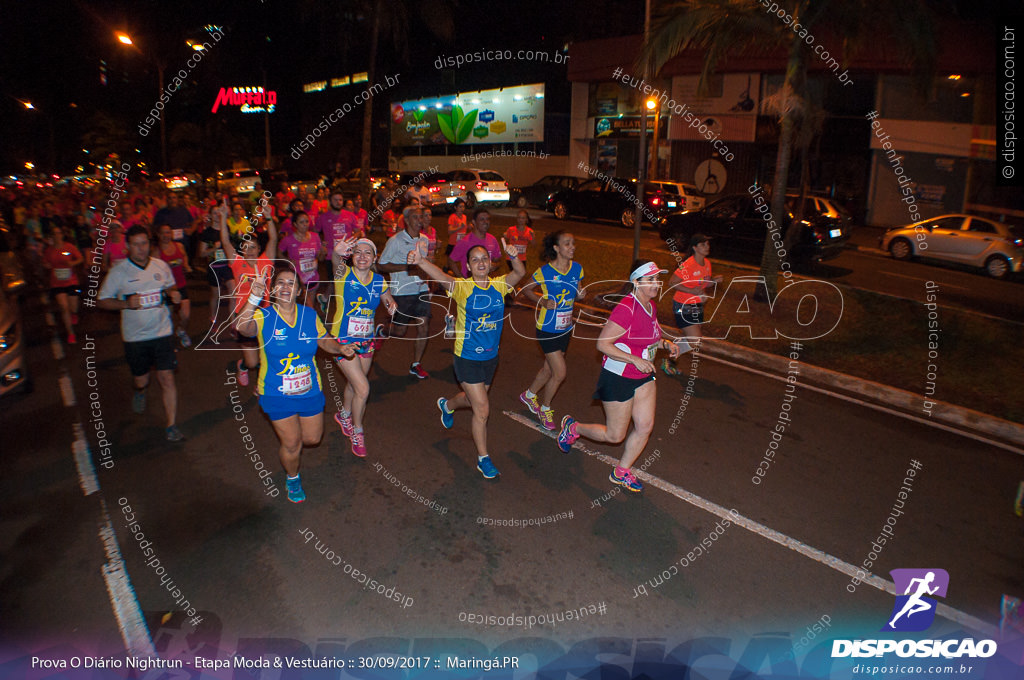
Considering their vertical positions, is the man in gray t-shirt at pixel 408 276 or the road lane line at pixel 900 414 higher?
the man in gray t-shirt at pixel 408 276

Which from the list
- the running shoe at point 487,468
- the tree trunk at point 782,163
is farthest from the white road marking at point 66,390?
the tree trunk at point 782,163

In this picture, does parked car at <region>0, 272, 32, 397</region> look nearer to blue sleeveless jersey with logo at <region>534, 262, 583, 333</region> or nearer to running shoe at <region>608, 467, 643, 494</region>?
blue sleeveless jersey with logo at <region>534, 262, 583, 333</region>

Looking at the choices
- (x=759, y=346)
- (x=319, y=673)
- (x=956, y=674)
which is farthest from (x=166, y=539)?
(x=759, y=346)

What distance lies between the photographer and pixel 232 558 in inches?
185

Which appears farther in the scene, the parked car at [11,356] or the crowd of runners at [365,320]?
the parked car at [11,356]

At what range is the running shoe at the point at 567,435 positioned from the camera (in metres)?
6.20

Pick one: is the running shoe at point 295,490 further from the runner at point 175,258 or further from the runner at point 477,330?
the runner at point 175,258

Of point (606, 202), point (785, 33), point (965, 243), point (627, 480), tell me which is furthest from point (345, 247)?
point (606, 202)

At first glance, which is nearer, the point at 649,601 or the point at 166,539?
the point at 649,601

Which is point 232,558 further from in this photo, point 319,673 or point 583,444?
point 583,444

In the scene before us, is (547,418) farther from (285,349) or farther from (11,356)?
(11,356)

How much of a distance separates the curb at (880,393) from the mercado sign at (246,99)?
4346 cm

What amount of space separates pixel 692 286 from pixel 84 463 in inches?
261

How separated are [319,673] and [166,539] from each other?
1.95 metres
